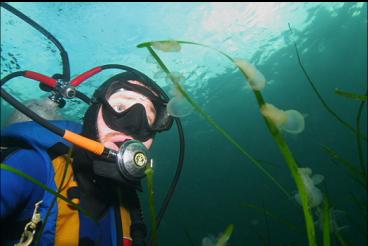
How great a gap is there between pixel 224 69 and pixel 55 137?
17839 millimetres

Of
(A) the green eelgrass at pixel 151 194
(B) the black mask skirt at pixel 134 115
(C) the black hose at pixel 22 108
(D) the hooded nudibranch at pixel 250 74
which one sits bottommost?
(A) the green eelgrass at pixel 151 194

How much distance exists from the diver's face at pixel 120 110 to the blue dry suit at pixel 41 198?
1.43 feet

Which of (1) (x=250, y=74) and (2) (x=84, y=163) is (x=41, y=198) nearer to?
(2) (x=84, y=163)

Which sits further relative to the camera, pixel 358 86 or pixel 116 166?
pixel 358 86

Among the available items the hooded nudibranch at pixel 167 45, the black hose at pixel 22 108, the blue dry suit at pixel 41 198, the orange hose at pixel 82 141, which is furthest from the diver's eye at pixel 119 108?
the hooded nudibranch at pixel 167 45

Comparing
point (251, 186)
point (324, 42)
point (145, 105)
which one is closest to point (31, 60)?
point (145, 105)

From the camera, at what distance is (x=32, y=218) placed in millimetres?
2389

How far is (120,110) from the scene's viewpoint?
3791 mm

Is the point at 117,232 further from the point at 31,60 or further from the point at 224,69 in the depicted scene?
the point at 224,69

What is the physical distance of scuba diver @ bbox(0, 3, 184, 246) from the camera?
2426mm

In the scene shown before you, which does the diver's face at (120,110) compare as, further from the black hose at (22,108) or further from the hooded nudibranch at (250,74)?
the hooded nudibranch at (250,74)

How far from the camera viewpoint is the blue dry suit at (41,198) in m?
2.26

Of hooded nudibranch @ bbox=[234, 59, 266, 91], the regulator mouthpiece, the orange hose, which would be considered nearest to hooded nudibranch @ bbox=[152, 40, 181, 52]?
hooded nudibranch @ bbox=[234, 59, 266, 91]

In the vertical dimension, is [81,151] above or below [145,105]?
below
